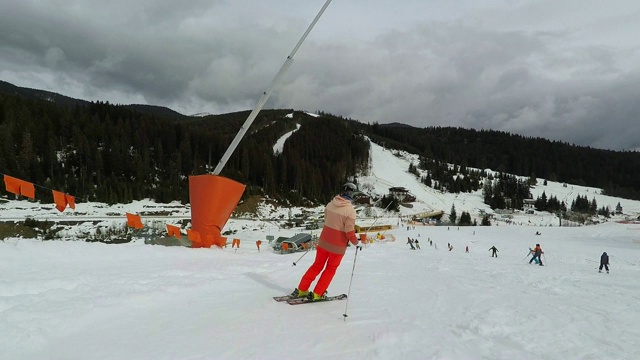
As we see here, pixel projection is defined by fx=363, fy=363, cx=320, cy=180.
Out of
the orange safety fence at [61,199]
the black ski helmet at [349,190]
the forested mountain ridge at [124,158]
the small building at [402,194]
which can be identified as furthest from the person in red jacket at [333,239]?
the small building at [402,194]

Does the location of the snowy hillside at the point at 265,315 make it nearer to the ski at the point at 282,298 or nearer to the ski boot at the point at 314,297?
the ski boot at the point at 314,297

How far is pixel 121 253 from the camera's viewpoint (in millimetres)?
10164

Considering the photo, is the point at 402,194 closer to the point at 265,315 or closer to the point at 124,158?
the point at 124,158

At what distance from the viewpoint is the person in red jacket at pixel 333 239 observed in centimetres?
607

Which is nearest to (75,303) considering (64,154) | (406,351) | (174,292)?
(174,292)

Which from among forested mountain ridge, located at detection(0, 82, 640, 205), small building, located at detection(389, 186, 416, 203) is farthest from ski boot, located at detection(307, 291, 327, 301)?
small building, located at detection(389, 186, 416, 203)

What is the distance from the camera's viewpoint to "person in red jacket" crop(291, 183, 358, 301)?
6074mm

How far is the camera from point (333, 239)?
6.11 metres

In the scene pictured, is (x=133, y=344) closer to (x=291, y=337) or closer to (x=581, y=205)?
(x=291, y=337)

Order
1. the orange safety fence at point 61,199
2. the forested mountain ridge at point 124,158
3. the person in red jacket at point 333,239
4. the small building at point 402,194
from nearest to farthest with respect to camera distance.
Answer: the person in red jacket at point 333,239, the orange safety fence at point 61,199, the forested mountain ridge at point 124,158, the small building at point 402,194

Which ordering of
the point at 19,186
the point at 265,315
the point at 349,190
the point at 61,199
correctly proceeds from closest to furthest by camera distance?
the point at 265,315
the point at 349,190
the point at 19,186
the point at 61,199

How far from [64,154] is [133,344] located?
10078cm

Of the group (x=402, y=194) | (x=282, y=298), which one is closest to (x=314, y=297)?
(x=282, y=298)

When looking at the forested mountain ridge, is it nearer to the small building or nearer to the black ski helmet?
the small building
